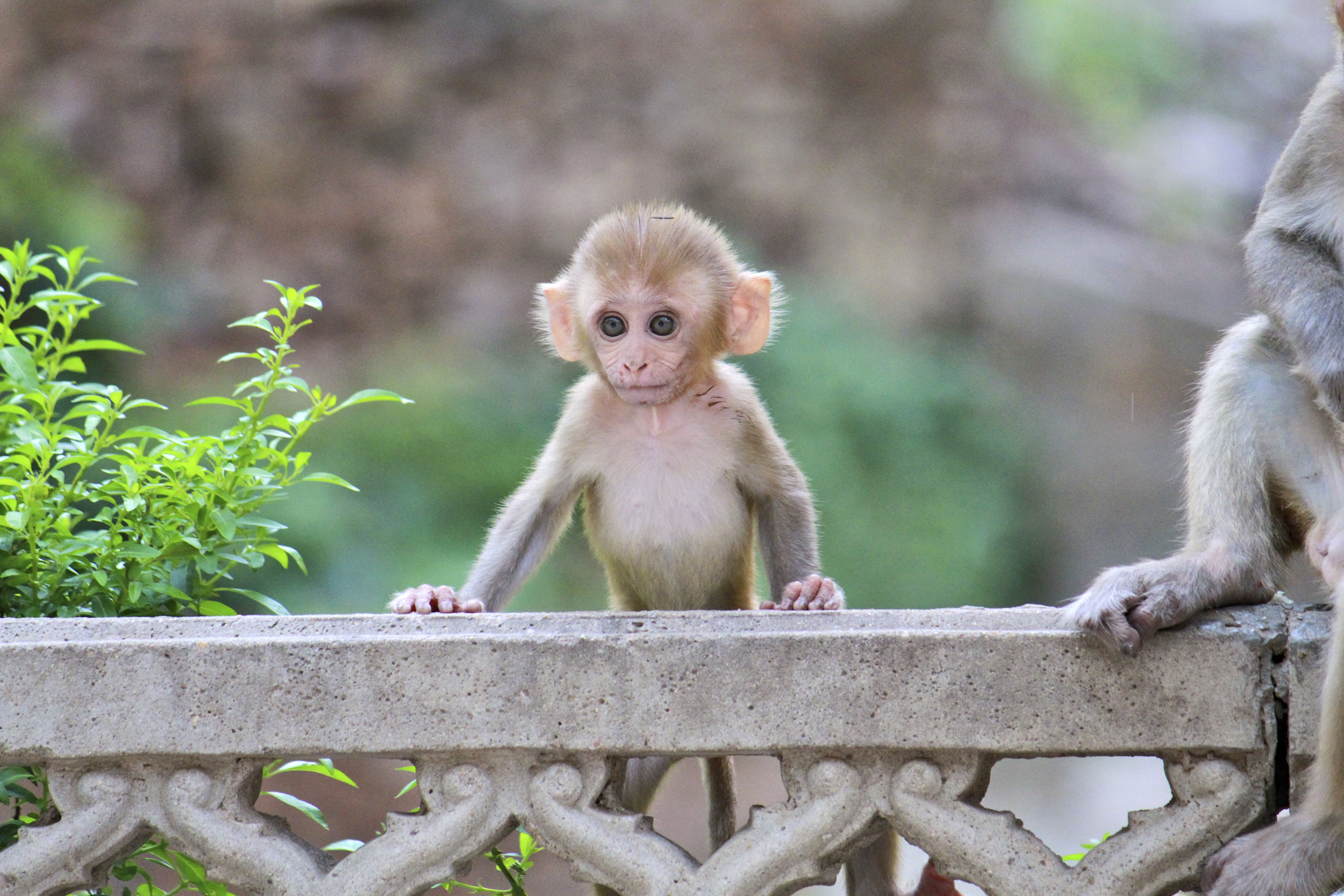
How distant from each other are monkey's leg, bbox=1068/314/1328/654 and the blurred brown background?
632 centimetres

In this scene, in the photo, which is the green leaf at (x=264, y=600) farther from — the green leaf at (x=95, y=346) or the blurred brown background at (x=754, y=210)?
the blurred brown background at (x=754, y=210)

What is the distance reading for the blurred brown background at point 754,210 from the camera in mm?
9375

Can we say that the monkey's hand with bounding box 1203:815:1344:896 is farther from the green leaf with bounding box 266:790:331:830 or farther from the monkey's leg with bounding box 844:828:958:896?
the green leaf with bounding box 266:790:331:830

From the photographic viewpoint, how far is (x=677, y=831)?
27.5ft

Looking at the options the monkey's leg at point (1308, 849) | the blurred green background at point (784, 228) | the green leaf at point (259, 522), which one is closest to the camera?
the monkey's leg at point (1308, 849)

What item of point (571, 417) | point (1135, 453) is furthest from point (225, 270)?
point (571, 417)

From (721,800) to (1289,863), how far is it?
1.30m

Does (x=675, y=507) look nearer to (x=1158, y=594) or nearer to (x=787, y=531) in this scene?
(x=787, y=531)

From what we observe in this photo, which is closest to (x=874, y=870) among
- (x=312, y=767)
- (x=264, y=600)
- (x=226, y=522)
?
(x=312, y=767)

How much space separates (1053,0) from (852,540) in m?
4.75

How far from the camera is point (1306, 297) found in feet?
8.71

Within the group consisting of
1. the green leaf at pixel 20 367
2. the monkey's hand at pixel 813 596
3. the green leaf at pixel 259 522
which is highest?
the green leaf at pixel 20 367

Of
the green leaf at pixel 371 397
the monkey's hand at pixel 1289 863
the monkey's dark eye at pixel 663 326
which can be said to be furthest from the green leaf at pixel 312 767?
the monkey's hand at pixel 1289 863

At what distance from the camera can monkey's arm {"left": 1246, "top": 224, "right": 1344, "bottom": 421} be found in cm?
255
